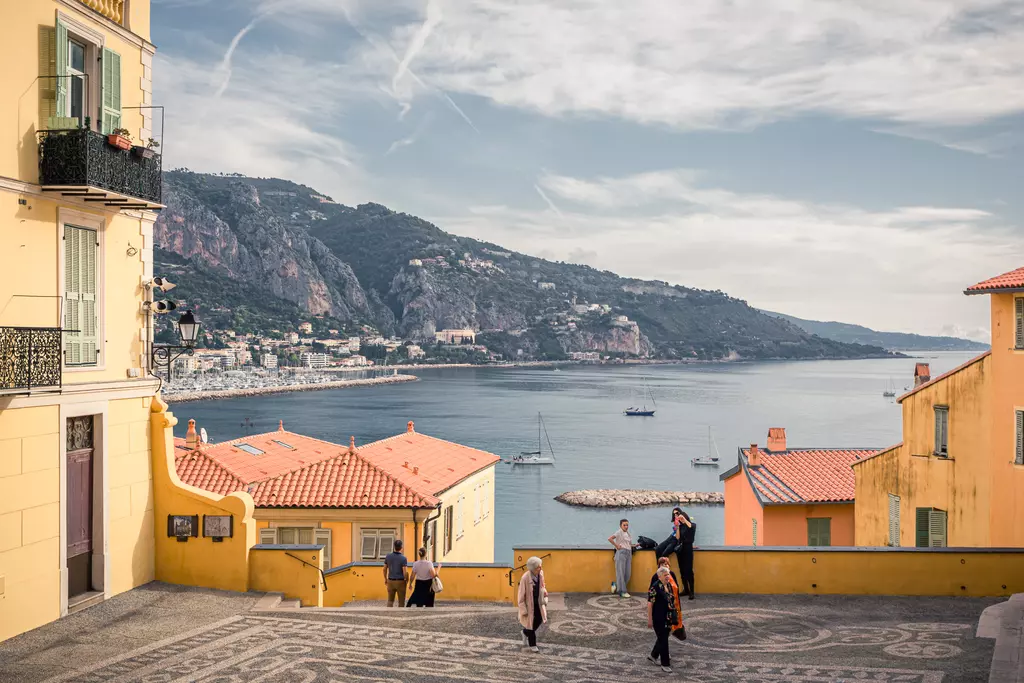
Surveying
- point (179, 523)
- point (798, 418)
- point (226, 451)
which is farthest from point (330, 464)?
point (798, 418)

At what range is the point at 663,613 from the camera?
11.6m

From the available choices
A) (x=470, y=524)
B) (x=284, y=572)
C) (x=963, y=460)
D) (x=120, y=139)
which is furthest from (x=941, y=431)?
(x=120, y=139)

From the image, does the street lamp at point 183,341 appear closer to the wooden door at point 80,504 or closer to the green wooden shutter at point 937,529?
the wooden door at point 80,504

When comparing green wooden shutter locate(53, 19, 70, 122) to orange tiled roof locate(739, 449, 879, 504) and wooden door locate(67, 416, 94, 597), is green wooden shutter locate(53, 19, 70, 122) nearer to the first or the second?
wooden door locate(67, 416, 94, 597)

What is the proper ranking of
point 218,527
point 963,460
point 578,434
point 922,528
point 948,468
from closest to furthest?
point 218,527 < point 963,460 < point 948,468 < point 922,528 < point 578,434

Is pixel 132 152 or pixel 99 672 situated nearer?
pixel 99 672

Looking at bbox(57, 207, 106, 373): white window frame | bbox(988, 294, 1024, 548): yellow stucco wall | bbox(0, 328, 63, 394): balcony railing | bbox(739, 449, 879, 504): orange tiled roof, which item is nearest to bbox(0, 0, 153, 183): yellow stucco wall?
bbox(57, 207, 106, 373): white window frame

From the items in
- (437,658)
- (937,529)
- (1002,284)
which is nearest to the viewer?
(437,658)

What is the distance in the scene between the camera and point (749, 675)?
11336mm

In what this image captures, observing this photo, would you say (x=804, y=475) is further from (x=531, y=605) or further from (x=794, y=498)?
(x=531, y=605)

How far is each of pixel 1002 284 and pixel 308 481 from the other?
18.4 m

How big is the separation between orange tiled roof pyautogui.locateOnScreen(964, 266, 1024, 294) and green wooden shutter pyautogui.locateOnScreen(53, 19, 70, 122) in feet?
58.8

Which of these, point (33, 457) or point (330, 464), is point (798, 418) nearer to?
point (330, 464)

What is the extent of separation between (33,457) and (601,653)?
8.26 m
